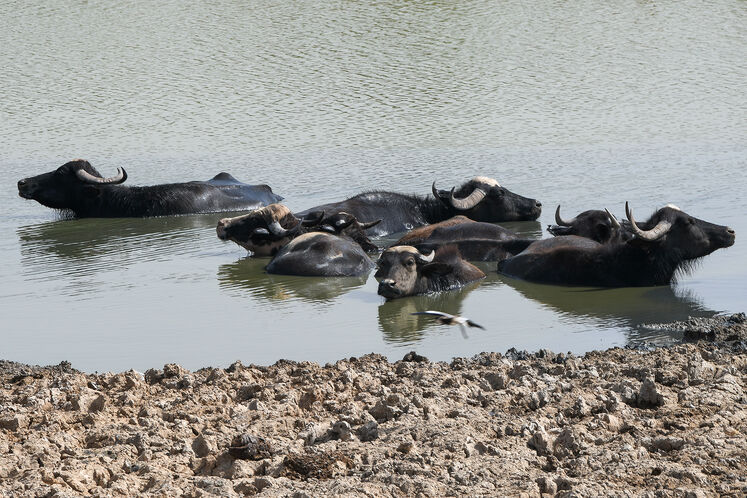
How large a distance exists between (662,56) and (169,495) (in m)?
31.1

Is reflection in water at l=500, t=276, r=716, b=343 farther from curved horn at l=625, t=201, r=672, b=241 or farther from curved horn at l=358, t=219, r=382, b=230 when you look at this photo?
curved horn at l=358, t=219, r=382, b=230

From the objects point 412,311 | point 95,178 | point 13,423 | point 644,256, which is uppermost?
point 95,178

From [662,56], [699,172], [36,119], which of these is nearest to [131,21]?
[36,119]

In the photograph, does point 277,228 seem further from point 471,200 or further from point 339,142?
point 339,142

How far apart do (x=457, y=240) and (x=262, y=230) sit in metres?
2.18

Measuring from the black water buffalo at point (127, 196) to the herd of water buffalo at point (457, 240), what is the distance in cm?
5

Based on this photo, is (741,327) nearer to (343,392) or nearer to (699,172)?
(343,392)

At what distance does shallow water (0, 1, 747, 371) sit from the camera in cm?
994

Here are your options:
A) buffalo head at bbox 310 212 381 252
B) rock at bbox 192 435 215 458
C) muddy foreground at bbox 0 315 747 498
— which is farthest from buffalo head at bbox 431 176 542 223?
rock at bbox 192 435 215 458

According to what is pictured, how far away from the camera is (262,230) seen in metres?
13.2

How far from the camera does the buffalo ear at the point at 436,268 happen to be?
11.1 metres

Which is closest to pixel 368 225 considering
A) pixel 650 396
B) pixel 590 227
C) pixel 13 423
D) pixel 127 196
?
pixel 590 227

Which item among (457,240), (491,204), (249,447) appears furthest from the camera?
(491,204)

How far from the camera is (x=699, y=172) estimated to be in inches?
722
